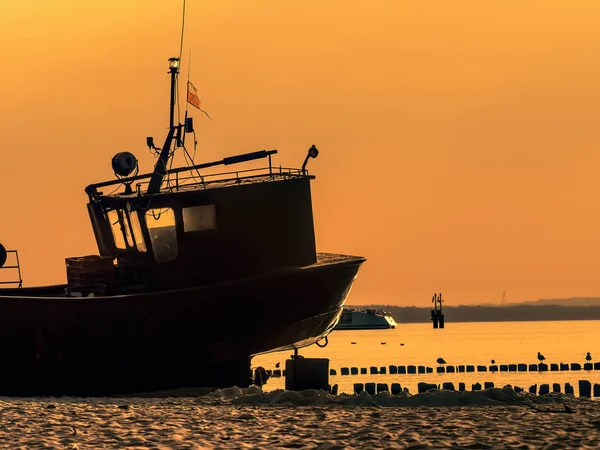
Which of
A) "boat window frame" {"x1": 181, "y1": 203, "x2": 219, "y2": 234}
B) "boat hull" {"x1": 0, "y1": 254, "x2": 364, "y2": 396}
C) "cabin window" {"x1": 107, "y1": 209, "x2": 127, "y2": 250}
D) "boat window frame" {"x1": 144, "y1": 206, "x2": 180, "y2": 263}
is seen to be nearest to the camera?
"boat hull" {"x1": 0, "y1": 254, "x2": 364, "y2": 396}

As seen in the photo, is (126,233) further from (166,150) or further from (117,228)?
(166,150)

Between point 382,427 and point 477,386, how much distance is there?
42.1ft

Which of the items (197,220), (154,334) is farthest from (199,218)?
(154,334)

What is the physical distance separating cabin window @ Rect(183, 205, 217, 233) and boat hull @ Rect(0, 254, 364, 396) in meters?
1.60

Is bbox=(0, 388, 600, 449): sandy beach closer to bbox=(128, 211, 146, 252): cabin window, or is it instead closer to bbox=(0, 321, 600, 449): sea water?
bbox=(0, 321, 600, 449): sea water

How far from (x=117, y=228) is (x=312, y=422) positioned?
12.7m

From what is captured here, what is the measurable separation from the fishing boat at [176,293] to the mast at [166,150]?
2.6 inches

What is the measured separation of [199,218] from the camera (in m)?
28.9

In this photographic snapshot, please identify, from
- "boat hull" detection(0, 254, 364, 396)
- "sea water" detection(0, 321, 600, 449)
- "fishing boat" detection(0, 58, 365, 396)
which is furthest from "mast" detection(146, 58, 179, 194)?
"sea water" detection(0, 321, 600, 449)

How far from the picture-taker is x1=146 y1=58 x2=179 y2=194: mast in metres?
31.4

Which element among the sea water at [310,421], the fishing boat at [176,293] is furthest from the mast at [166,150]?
the sea water at [310,421]

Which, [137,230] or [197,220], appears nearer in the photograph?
[197,220]

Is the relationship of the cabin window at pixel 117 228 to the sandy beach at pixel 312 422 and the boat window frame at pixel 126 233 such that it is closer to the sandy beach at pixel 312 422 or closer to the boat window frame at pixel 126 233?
the boat window frame at pixel 126 233

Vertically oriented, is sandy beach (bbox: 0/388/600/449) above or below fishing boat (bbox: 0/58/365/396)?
below
